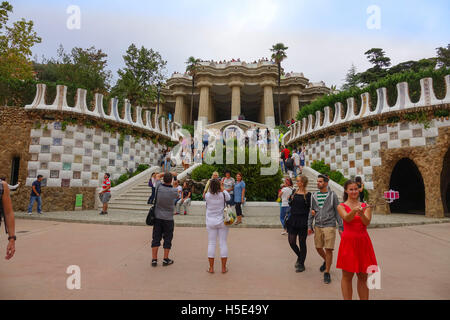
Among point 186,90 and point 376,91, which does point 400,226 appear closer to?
point 376,91

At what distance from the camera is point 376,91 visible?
12.5m

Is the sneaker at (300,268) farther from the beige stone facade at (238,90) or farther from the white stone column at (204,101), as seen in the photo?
the white stone column at (204,101)

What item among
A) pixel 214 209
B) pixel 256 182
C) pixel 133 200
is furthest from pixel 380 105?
pixel 133 200

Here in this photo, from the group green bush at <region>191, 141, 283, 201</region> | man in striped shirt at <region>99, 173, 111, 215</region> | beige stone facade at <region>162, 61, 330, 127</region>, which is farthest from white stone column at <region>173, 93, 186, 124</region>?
man in striped shirt at <region>99, 173, 111, 215</region>

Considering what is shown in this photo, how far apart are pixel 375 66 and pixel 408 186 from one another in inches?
1079

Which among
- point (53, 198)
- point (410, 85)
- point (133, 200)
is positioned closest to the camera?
point (53, 198)

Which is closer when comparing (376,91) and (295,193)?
(295,193)

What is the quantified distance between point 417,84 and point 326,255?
12021 millimetres

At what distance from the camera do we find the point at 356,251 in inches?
106

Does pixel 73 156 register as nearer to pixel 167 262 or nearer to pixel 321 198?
pixel 167 262

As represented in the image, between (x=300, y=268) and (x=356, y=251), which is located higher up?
(x=356, y=251)

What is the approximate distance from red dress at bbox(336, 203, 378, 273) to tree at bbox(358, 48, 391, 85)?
3678 cm

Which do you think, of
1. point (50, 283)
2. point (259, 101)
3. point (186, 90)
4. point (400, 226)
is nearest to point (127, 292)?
point (50, 283)

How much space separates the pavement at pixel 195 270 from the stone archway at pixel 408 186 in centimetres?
758
